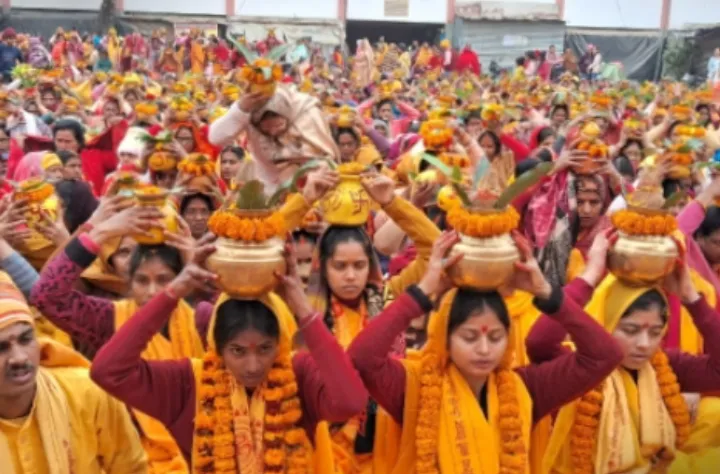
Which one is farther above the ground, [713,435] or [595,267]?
[595,267]

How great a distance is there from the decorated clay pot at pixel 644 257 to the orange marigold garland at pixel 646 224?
21 millimetres

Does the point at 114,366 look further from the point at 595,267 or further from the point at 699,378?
the point at 699,378

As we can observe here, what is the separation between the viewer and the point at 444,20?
32531mm

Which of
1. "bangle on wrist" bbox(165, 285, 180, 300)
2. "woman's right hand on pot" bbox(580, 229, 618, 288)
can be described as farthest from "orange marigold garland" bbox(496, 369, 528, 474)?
"bangle on wrist" bbox(165, 285, 180, 300)

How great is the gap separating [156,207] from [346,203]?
86 cm

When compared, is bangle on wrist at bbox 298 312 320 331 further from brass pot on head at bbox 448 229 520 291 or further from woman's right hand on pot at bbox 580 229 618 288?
woman's right hand on pot at bbox 580 229 618 288

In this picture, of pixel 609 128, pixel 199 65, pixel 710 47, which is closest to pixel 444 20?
pixel 710 47

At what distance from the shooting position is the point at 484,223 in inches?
119

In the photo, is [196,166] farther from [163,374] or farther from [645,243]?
[645,243]

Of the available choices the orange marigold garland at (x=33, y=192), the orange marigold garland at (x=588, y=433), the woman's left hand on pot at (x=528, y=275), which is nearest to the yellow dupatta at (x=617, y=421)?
the orange marigold garland at (x=588, y=433)

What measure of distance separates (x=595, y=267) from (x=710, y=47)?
2846 cm

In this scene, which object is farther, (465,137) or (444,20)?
(444,20)

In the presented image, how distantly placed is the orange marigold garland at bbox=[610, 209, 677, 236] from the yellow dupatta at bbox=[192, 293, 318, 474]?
1.22 meters

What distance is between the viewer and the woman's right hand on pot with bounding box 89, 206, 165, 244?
363 cm
